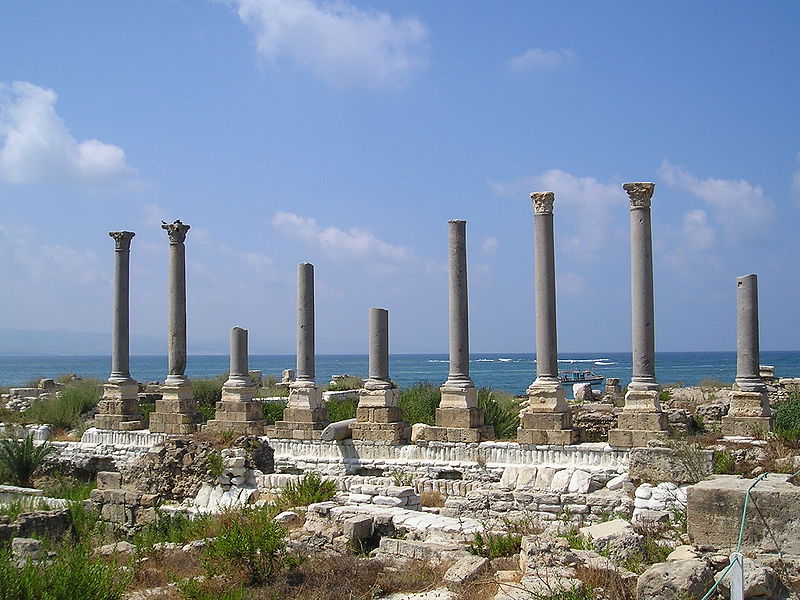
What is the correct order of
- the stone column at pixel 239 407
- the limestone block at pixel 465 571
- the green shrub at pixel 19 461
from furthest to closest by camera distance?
1. the stone column at pixel 239 407
2. the green shrub at pixel 19 461
3. the limestone block at pixel 465 571

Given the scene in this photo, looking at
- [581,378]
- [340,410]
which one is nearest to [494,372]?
[581,378]

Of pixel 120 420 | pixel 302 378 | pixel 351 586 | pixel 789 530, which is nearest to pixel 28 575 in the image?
pixel 351 586

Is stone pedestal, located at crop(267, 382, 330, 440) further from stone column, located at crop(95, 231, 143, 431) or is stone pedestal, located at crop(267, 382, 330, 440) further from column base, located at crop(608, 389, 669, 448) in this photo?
column base, located at crop(608, 389, 669, 448)

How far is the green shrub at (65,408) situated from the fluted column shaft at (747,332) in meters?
16.4

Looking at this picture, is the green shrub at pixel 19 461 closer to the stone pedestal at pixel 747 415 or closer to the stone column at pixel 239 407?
the stone column at pixel 239 407

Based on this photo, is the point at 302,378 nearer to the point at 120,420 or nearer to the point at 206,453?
the point at 206,453

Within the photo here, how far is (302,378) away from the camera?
61.9 feet

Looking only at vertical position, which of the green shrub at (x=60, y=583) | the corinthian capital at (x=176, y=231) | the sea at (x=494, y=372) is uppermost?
the corinthian capital at (x=176, y=231)

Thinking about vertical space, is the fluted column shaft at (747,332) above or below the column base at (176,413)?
above

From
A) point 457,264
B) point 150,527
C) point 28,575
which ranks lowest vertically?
point 150,527

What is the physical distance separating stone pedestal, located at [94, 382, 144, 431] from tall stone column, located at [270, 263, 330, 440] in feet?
13.9

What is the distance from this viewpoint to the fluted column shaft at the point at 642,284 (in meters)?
15.9

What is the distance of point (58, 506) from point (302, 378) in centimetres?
556

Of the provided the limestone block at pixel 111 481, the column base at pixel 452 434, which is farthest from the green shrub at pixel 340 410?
the limestone block at pixel 111 481
